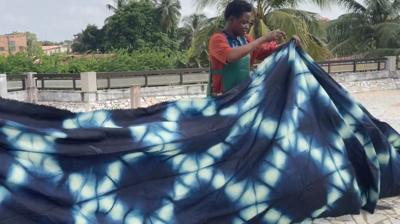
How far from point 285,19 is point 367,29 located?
9286 millimetres

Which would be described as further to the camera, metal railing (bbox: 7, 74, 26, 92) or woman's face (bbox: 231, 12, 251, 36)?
metal railing (bbox: 7, 74, 26, 92)

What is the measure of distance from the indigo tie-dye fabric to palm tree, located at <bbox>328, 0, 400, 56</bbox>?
61.2 feet

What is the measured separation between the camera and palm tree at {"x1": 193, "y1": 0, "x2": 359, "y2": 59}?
1334cm

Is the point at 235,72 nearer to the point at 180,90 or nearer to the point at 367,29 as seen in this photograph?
the point at 180,90

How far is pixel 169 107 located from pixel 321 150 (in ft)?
3.06

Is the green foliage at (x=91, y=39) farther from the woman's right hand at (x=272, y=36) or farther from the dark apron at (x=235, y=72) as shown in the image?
the woman's right hand at (x=272, y=36)

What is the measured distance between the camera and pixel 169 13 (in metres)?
42.7

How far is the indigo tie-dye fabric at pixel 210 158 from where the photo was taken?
2.41 metres

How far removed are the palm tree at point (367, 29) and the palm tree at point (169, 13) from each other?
21323 millimetres

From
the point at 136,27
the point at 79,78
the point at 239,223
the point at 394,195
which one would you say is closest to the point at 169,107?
the point at 239,223

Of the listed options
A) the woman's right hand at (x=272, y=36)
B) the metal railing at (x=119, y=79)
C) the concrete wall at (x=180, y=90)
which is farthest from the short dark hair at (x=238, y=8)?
the metal railing at (x=119, y=79)

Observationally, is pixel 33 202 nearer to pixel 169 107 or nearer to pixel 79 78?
pixel 169 107

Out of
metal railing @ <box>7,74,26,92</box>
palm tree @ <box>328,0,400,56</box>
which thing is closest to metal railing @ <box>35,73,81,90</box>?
metal railing @ <box>7,74,26,92</box>

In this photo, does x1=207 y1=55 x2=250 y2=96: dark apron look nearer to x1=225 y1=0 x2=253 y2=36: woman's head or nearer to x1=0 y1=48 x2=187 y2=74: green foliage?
x1=225 y1=0 x2=253 y2=36: woman's head
